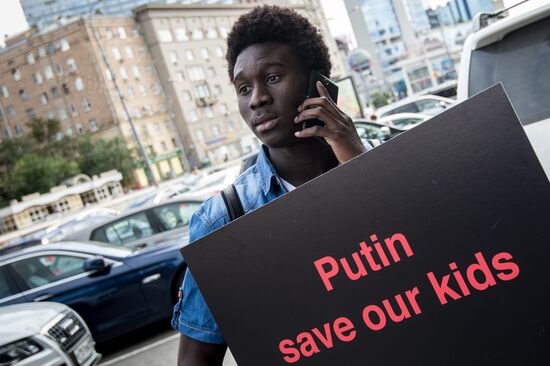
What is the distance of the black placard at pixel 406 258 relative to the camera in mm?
913

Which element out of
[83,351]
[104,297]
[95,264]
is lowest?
[83,351]

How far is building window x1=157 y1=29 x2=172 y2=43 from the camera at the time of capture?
52812 millimetres

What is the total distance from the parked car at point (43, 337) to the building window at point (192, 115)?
5002 cm

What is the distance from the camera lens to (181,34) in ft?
180

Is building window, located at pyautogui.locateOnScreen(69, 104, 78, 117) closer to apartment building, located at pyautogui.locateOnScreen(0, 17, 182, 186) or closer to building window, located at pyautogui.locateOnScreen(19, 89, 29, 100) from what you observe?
apartment building, located at pyautogui.locateOnScreen(0, 17, 182, 186)

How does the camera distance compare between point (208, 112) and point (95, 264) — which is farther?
point (208, 112)

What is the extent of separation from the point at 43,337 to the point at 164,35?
2070 inches

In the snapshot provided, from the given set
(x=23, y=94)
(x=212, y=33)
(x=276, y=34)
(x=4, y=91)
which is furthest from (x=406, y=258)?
(x=4, y=91)

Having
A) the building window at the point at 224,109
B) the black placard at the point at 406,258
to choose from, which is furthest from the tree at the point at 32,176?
the black placard at the point at 406,258

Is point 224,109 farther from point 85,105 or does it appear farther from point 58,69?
point 58,69

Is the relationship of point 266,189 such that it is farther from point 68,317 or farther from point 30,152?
point 30,152

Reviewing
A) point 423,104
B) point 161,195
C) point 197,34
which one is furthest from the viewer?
point 197,34

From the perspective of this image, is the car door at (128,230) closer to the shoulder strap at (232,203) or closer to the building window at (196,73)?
the shoulder strap at (232,203)

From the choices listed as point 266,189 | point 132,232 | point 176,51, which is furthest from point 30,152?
point 266,189
